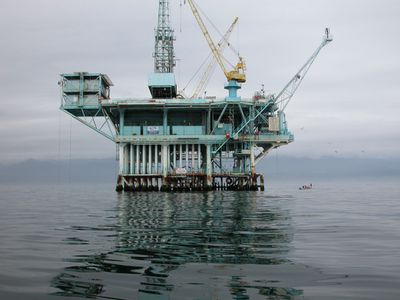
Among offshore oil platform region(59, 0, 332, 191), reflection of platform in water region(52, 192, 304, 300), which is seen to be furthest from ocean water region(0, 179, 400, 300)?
offshore oil platform region(59, 0, 332, 191)

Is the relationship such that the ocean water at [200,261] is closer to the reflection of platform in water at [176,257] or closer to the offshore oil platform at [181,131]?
the reflection of platform in water at [176,257]

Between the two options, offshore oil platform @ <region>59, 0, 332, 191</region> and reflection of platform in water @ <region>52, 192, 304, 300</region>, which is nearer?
reflection of platform in water @ <region>52, 192, 304, 300</region>

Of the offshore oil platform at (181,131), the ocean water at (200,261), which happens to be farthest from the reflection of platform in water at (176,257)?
the offshore oil platform at (181,131)

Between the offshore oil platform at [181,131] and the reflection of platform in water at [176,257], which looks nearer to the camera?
the reflection of platform in water at [176,257]

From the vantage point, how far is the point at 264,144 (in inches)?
3029

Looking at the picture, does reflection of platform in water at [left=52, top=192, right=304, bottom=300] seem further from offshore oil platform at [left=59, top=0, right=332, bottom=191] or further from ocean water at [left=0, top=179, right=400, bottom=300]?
A: offshore oil platform at [left=59, top=0, right=332, bottom=191]

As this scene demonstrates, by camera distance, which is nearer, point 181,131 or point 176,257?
point 176,257

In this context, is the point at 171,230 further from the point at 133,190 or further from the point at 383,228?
the point at 133,190

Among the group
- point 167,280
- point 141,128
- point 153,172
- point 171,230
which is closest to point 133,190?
point 153,172

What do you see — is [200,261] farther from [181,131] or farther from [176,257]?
[181,131]

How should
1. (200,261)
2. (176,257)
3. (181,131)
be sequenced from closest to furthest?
(200,261) < (176,257) < (181,131)

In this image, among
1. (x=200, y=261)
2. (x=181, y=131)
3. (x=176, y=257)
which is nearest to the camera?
(x=200, y=261)

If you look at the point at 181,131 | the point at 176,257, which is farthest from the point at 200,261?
the point at 181,131

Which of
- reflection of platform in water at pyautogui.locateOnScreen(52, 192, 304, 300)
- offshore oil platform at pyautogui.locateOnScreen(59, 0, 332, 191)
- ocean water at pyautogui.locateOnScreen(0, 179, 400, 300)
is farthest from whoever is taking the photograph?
offshore oil platform at pyautogui.locateOnScreen(59, 0, 332, 191)
